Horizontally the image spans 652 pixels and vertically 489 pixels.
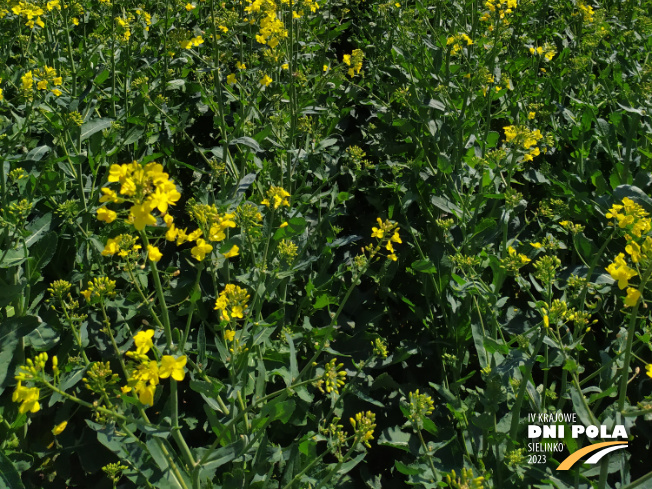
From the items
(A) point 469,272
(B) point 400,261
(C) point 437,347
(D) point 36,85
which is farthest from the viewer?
(B) point 400,261

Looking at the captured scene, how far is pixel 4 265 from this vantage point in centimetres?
219

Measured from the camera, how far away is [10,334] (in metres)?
2.19

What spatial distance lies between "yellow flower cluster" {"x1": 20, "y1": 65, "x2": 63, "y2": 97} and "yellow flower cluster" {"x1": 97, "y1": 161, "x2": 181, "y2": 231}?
1.45 metres

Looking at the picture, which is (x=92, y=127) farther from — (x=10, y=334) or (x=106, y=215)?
(x=106, y=215)

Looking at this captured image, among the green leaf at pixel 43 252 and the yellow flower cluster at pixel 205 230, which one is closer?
the yellow flower cluster at pixel 205 230

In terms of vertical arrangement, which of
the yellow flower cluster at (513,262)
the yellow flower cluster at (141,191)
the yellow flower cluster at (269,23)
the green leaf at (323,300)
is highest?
the yellow flower cluster at (269,23)

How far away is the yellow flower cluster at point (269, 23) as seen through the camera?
2.86 meters

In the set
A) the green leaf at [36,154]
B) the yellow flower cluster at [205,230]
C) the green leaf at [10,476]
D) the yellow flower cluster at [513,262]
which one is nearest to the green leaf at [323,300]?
the yellow flower cluster at [513,262]

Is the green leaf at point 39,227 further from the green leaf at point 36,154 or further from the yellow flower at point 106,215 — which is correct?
the yellow flower at point 106,215

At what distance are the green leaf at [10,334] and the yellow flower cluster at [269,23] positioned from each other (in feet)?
5.64

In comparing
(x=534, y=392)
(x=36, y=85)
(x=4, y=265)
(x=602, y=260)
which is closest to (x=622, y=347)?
(x=534, y=392)

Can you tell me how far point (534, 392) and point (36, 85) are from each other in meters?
2.61

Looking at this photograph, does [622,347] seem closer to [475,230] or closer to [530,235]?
[475,230]

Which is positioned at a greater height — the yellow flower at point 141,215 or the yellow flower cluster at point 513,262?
the yellow flower at point 141,215
